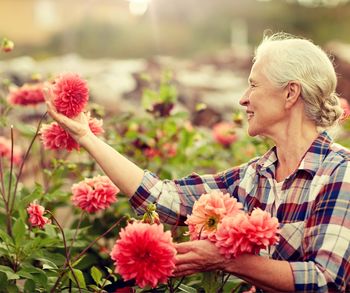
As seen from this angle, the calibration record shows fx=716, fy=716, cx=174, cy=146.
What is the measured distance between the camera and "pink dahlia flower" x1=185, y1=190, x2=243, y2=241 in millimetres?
1607

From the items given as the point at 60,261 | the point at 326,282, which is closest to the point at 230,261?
the point at 326,282

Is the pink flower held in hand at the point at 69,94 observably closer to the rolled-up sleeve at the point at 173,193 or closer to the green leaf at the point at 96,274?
the rolled-up sleeve at the point at 173,193

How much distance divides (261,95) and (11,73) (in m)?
3.80

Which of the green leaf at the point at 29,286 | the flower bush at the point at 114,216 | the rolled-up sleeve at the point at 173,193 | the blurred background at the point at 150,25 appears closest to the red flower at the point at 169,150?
the flower bush at the point at 114,216

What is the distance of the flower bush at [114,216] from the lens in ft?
4.86

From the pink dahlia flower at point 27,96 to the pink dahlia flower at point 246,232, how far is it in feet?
5.08

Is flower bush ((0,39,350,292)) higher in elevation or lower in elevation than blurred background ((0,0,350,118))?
lower

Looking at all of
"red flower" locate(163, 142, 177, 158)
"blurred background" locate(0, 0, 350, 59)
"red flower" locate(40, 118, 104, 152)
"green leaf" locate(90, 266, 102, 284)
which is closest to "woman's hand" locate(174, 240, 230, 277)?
"green leaf" locate(90, 266, 102, 284)

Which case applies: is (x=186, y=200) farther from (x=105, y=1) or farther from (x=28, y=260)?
(x=105, y=1)

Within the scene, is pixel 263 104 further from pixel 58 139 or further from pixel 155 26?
pixel 155 26


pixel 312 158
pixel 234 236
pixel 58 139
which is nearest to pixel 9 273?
pixel 58 139

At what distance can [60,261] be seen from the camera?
2238 millimetres

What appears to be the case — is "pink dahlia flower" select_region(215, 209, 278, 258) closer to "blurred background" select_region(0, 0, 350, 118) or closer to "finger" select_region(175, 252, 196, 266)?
"finger" select_region(175, 252, 196, 266)

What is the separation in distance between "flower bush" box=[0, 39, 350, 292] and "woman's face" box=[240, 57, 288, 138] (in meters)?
0.35
